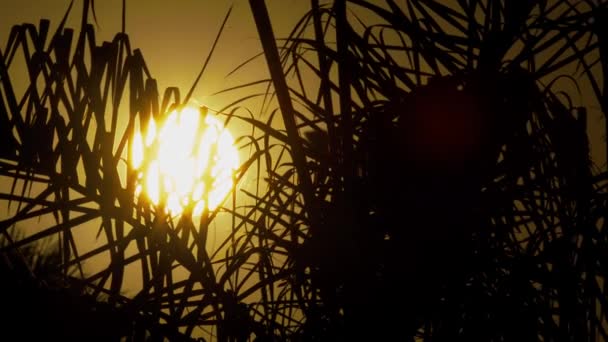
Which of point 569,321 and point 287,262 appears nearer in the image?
point 569,321

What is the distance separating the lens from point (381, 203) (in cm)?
48

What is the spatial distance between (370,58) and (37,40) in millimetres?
343

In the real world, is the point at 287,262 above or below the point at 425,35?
below

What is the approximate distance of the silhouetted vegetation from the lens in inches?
16.9

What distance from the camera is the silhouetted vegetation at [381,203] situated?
43 cm

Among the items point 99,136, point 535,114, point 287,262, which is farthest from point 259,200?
point 535,114

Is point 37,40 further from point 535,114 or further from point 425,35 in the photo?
point 535,114

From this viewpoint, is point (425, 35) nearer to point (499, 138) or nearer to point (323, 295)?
point (499, 138)

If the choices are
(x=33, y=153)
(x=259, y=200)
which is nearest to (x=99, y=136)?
(x=33, y=153)

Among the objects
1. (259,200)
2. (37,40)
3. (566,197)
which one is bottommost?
(566,197)

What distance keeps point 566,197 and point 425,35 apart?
8.6 inches

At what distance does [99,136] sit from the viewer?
1.50ft

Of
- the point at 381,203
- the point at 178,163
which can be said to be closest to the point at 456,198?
the point at 381,203

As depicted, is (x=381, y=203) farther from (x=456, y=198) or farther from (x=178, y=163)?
(x=178, y=163)
